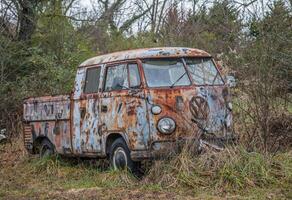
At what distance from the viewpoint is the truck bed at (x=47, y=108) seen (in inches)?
462

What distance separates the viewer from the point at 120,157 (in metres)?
10.1

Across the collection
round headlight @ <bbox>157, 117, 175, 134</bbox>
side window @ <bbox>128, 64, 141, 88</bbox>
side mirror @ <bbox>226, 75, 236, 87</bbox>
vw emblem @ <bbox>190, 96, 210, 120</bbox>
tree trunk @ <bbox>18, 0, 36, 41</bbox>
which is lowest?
round headlight @ <bbox>157, 117, 175, 134</bbox>

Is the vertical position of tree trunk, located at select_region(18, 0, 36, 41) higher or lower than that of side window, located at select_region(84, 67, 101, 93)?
higher

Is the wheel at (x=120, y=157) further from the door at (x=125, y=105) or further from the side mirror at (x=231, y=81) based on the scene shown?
the side mirror at (x=231, y=81)

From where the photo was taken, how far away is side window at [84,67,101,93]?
35.7ft

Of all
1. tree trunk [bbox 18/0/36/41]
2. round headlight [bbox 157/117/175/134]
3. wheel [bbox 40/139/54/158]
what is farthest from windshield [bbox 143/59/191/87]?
tree trunk [bbox 18/0/36/41]

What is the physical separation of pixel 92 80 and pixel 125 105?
1.45 m

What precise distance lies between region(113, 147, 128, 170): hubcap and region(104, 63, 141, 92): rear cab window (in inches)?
42.9

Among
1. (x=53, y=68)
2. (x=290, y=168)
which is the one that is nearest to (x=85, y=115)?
(x=290, y=168)

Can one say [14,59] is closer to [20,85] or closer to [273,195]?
[20,85]

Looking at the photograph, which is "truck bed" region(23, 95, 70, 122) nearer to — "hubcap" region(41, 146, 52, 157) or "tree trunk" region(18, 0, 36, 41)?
"hubcap" region(41, 146, 52, 157)

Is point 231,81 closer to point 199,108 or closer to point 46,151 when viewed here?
point 199,108

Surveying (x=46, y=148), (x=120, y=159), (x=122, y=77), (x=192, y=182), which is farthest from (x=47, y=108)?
(x=192, y=182)

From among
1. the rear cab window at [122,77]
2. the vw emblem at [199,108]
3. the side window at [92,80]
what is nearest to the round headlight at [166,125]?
the vw emblem at [199,108]
